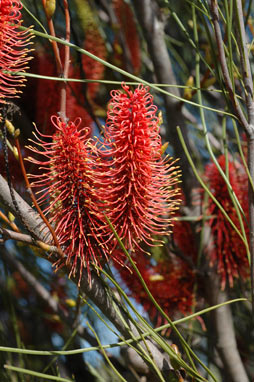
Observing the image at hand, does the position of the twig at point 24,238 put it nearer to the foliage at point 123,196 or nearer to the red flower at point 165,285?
the foliage at point 123,196

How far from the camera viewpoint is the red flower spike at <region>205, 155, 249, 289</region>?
2.37 feet

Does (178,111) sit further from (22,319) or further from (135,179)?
(22,319)

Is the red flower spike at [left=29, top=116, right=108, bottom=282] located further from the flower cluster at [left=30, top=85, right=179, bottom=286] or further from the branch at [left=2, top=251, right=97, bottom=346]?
the branch at [left=2, top=251, right=97, bottom=346]

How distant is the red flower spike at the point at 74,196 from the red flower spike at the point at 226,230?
325 mm

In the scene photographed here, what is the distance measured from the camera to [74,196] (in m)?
0.43

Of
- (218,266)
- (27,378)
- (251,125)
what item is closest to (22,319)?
(27,378)

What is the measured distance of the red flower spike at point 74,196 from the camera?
430mm

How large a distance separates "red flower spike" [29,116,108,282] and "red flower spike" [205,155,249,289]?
12.8 inches

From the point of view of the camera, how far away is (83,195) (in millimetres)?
440

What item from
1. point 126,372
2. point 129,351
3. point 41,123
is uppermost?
point 41,123

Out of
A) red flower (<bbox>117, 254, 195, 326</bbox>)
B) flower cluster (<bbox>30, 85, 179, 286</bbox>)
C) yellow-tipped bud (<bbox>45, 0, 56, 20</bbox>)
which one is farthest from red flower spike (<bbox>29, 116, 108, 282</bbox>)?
red flower (<bbox>117, 254, 195, 326</bbox>)

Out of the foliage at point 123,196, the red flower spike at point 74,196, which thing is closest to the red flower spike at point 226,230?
the foliage at point 123,196

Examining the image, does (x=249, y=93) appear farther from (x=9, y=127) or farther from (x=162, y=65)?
(x=162, y=65)

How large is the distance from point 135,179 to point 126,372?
0.43 meters
